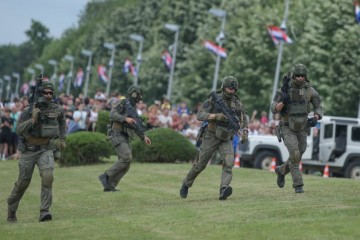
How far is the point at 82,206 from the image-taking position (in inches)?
709

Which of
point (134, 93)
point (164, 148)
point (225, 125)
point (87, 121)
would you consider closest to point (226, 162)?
point (225, 125)

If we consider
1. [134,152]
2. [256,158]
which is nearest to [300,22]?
[256,158]

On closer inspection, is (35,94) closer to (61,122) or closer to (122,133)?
(61,122)

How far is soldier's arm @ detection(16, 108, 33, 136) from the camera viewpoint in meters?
15.3

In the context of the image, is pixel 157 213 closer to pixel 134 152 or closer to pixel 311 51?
pixel 134 152

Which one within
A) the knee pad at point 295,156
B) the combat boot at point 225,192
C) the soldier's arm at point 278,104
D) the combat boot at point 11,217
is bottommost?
the combat boot at point 11,217

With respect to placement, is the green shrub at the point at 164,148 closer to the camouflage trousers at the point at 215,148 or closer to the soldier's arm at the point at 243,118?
the camouflage trousers at the point at 215,148

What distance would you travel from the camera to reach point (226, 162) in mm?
16781

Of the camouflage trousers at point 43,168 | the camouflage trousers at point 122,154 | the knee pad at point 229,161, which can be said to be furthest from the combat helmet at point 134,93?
the camouflage trousers at point 43,168

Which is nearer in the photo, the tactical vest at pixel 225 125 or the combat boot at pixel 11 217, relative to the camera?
the combat boot at pixel 11 217

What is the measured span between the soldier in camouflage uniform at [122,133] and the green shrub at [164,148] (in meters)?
8.20

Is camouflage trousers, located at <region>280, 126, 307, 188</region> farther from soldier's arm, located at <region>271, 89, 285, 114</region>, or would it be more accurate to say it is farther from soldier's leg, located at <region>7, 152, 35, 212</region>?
soldier's leg, located at <region>7, 152, 35, 212</region>

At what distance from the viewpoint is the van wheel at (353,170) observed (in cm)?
3061

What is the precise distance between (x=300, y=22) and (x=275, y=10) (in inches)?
162
